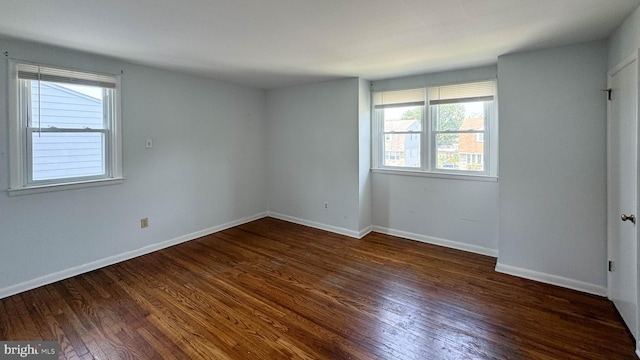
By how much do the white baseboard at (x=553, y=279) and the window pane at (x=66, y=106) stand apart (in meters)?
4.84

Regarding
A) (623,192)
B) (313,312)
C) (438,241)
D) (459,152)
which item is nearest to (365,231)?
(438,241)

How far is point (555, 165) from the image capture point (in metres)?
2.83

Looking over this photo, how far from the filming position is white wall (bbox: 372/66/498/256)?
3636mm

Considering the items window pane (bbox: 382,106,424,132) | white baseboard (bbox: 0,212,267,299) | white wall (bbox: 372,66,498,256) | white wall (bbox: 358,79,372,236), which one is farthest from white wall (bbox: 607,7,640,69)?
white baseboard (bbox: 0,212,267,299)

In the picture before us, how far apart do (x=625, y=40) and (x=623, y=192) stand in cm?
118

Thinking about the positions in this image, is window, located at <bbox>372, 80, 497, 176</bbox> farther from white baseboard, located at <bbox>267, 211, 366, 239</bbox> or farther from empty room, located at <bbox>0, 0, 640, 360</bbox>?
white baseboard, located at <bbox>267, 211, 366, 239</bbox>

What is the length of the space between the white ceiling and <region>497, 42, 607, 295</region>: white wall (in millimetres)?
240

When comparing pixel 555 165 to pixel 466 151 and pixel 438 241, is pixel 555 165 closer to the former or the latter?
pixel 466 151

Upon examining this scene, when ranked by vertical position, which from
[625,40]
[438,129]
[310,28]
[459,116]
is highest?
[310,28]

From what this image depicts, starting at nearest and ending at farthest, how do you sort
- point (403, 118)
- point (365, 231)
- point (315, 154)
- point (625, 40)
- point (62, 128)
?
point (625, 40) < point (62, 128) < point (403, 118) < point (365, 231) < point (315, 154)

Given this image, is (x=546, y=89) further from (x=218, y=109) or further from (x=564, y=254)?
(x=218, y=109)

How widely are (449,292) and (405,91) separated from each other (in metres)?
2.74

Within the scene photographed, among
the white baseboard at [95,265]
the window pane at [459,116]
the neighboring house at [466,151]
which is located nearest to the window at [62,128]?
the white baseboard at [95,265]

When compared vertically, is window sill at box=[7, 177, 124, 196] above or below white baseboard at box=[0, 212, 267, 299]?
above
